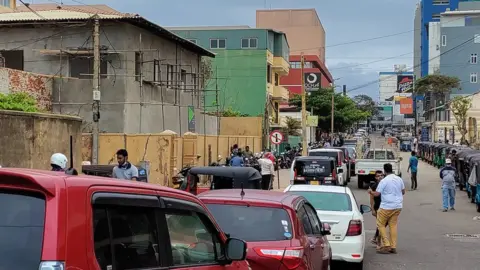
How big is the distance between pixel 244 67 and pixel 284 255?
167ft

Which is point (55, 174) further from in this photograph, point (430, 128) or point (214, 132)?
point (430, 128)

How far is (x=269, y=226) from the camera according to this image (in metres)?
7.48

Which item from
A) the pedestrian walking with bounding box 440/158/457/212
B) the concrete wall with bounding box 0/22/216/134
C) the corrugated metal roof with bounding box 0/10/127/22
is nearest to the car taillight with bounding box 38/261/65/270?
the pedestrian walking with bounding box 440/158/457/212

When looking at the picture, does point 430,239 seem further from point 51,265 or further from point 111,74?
point 111,74

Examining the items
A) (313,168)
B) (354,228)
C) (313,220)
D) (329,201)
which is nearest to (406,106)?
(313,168)

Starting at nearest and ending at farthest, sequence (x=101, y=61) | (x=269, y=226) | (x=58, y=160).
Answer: (x=269, y=226) < (x=58, y=160) < (x=101, y=61)

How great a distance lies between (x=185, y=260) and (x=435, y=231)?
1460 centimetres

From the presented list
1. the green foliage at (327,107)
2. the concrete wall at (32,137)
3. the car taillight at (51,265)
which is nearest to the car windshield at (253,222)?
the car taillight at (51,265)

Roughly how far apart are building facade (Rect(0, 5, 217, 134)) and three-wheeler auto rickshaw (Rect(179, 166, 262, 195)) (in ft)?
52.8

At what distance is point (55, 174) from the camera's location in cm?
364

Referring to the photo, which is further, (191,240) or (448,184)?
(448,184)

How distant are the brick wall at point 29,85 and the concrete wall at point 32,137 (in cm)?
697

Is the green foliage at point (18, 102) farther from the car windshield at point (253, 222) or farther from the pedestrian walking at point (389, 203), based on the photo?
the car windshield at point (253, 222)

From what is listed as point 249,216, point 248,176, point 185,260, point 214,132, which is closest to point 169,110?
point 214,132
